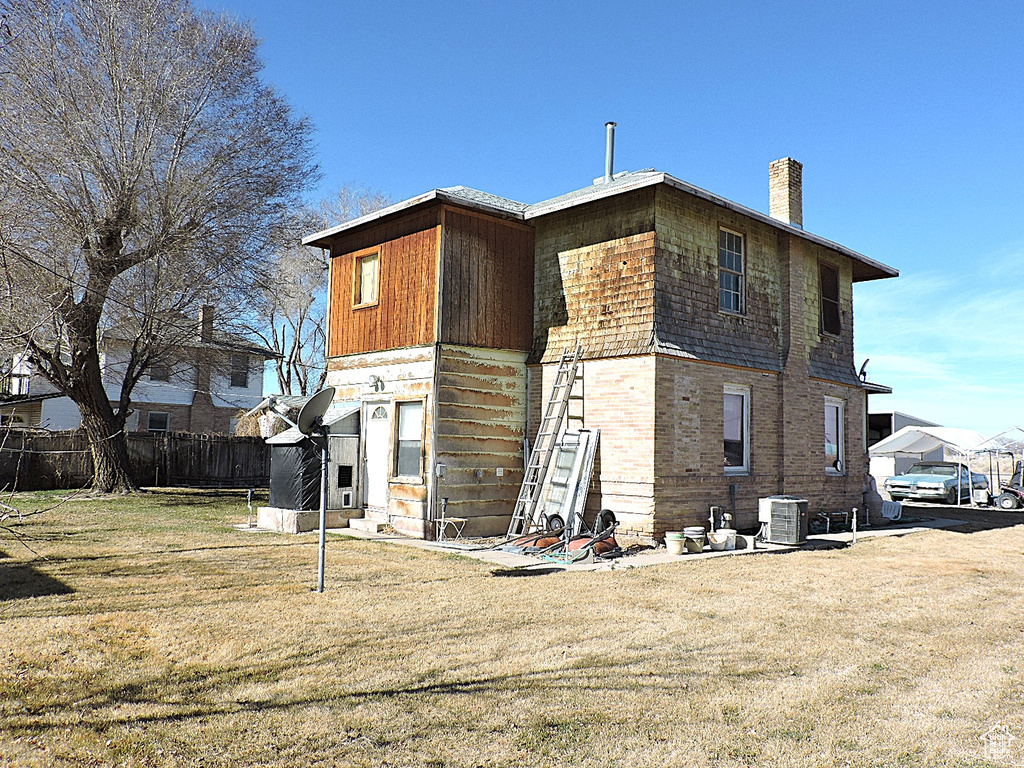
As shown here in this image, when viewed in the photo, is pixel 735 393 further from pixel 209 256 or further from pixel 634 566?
pixel 209 256

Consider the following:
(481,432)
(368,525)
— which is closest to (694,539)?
(481,432)

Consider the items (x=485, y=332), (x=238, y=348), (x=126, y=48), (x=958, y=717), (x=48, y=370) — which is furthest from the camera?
(x=238, y=348)

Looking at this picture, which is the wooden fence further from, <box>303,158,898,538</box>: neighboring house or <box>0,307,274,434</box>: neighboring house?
<box>303,158,898,538</box>: neighboring house

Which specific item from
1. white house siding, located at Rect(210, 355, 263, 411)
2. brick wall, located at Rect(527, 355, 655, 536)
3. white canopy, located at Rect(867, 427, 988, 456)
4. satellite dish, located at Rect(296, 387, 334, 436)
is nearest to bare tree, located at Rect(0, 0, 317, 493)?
satellite dish, located at Rect(296, 387, 334, 436)

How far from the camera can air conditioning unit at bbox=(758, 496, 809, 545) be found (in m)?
13.3

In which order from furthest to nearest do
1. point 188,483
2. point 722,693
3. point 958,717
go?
point 188,483
point 722,693
point 958,717

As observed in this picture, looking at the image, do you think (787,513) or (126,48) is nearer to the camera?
(787,513)

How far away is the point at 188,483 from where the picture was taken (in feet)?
90.9

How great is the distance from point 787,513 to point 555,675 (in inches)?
350

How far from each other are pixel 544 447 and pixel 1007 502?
60.2ft

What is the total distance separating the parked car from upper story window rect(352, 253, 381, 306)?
18.7 metres

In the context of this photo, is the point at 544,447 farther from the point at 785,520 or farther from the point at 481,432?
the point at 785,520

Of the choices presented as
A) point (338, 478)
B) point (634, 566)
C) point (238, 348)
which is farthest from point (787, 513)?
point (238, 348)

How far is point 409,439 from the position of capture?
48.0ft
